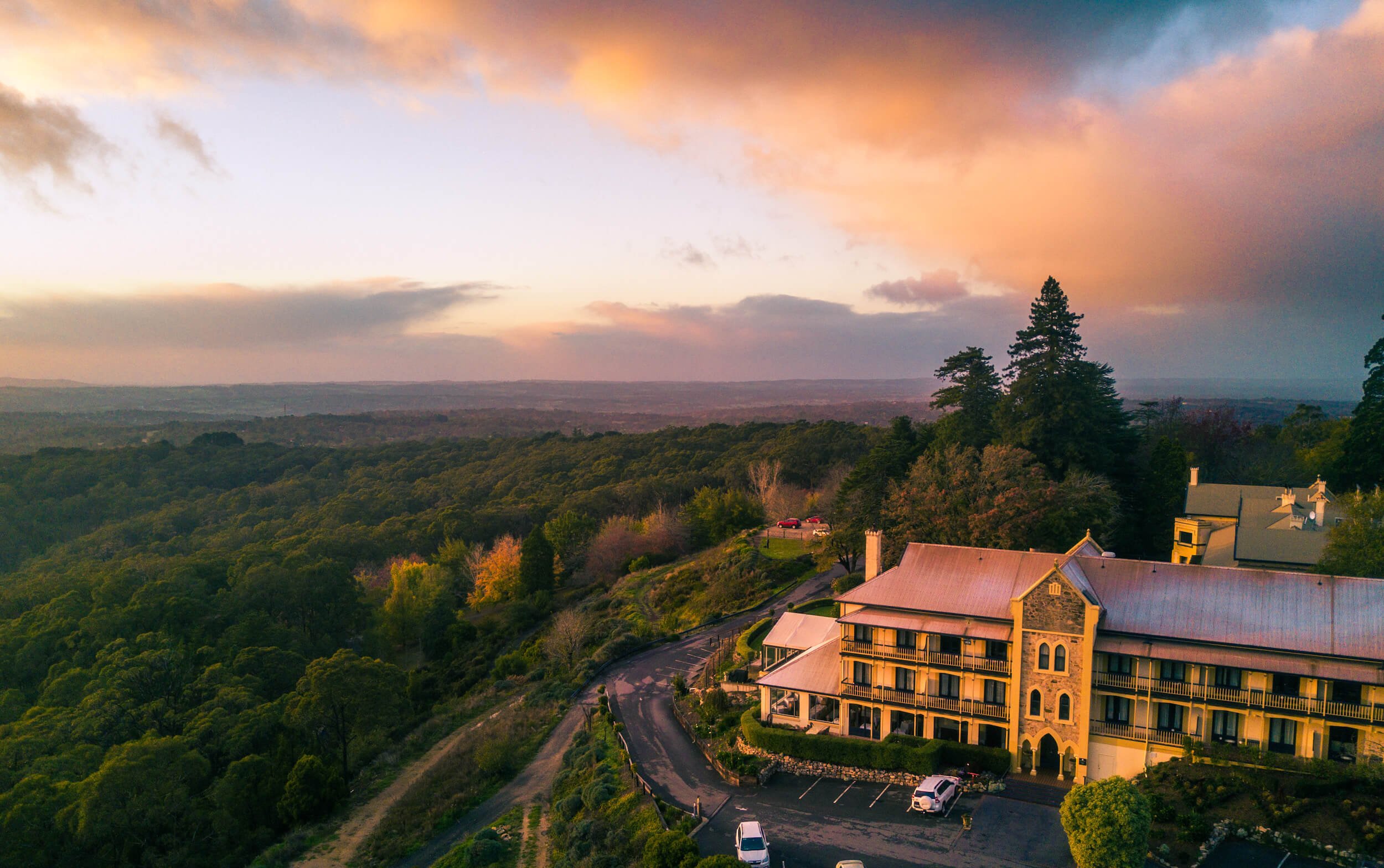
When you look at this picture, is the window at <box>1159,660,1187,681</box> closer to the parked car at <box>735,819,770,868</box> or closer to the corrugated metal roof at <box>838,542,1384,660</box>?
the corrugated metal roof at <box>838,542,1384,660</box>

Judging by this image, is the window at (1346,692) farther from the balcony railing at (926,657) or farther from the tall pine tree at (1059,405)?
the tall pine tree at (1059,405)

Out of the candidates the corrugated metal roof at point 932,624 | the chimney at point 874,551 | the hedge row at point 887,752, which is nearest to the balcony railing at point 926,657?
the corrugated metal roof at point 932,624

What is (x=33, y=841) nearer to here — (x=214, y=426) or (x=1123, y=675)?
(x=1123, y=675)

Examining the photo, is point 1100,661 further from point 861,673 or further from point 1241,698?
point 861,673

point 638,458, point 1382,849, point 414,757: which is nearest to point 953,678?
point 1382,849

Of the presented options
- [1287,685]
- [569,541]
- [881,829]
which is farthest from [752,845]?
[569,541]
